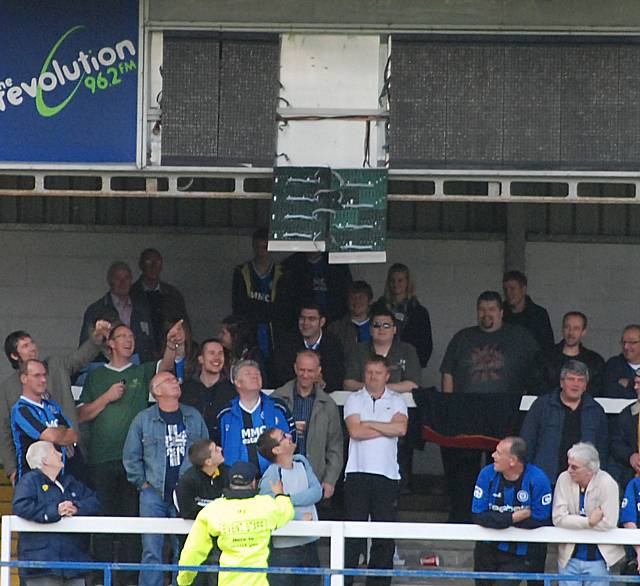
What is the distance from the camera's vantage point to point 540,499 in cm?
1157

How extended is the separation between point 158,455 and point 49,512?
898 mm

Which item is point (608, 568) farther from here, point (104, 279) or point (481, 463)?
point (104, 279)

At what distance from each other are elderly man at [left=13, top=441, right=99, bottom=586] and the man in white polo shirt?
1912 mm

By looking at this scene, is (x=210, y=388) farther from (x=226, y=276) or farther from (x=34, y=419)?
(x=226, y=276)

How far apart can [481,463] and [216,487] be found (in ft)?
8.49

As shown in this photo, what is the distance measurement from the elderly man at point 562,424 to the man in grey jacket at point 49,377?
11.0ft

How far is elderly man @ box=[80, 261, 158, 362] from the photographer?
13.7 m

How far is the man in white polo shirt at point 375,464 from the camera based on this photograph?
40.4 feet

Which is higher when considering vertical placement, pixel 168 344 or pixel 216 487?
pixel 168 344

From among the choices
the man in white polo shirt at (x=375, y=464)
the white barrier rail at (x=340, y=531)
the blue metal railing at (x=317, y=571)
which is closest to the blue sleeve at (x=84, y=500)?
the white barrier rail at (x=340, y=531)

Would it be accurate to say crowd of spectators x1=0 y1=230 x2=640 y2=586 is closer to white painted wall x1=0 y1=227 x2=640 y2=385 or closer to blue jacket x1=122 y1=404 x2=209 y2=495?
blue jacket x1=122 y1=404 x2=209 y2=495

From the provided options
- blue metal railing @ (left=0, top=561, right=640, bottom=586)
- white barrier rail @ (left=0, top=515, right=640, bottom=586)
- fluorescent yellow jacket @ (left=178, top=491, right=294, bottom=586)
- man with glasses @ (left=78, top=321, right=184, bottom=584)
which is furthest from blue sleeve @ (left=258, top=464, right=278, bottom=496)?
man with glasses @ (left=78, top=321, right=184, bottom=584)

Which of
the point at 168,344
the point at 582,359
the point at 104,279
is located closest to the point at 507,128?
the point at 582,359

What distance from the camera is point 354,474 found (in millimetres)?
12352
